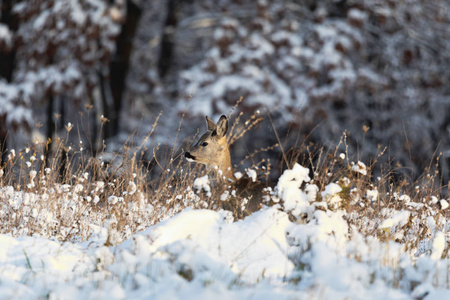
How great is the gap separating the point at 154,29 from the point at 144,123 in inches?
113

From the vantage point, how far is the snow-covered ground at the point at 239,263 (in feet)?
9.63

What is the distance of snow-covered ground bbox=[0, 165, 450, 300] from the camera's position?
294cm

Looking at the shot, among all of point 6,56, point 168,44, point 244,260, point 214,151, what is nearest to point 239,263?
point 244,260

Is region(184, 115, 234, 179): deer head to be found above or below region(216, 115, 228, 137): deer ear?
below

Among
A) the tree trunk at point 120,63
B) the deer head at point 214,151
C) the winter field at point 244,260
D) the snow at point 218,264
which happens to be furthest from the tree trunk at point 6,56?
the snow at point 218,264

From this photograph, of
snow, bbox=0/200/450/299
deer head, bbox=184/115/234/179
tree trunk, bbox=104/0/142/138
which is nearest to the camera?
snow, bbox=0/200/450/299

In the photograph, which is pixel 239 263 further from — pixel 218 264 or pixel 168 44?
pixel 168 44

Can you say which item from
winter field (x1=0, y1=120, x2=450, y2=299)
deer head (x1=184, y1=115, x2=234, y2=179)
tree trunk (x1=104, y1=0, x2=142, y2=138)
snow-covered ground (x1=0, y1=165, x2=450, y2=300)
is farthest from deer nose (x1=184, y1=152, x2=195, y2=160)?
tree trunk (x1=104, y1=0, x2=142, y2=138)

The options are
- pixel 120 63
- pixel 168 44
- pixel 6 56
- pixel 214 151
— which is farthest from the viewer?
pixel 168 44

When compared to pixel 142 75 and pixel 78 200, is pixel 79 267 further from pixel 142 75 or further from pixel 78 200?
pixel 142 75

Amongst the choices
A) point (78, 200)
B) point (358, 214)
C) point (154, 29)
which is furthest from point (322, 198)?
point (154, 29)

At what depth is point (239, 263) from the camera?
11.8 ft

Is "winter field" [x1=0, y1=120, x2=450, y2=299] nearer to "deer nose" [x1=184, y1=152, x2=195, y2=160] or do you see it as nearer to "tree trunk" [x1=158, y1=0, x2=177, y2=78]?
"deer nose" [x1=184, y1=152, x2=195, y2=160]

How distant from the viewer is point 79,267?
3.41 meters
